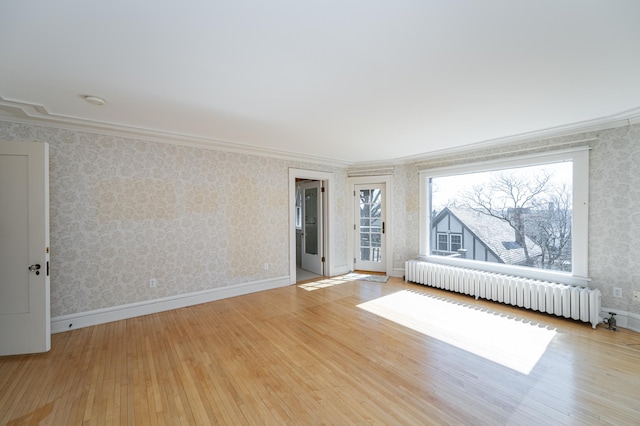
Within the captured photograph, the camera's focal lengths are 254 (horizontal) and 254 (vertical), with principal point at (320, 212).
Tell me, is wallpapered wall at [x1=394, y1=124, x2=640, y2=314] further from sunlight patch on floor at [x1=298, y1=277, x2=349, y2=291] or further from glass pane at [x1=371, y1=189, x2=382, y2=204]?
sunlight patch on floor at [x1=298, y1=277, x2=349, y2=291]

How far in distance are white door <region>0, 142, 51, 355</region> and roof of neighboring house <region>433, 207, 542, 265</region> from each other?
5.95 meters

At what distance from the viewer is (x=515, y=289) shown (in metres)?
3.71

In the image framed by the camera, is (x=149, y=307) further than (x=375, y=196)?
No

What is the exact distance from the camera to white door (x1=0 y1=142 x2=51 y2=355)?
258 cm

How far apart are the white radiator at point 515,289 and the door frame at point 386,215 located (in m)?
0.63

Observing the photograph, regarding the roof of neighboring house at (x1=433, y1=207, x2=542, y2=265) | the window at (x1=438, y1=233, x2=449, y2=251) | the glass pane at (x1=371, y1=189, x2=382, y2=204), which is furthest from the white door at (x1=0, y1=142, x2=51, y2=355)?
the roof of neighboring house at (x1=433, y1=207, x2=542, y2=265)

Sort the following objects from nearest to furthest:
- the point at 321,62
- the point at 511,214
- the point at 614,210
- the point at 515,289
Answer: the point at 321,62 → the point at 614,210 → the point at 515,289 → the point at 511,214

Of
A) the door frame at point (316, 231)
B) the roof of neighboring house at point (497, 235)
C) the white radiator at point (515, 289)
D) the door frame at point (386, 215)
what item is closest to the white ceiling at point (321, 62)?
the roof of neighboring house at point (497, 235)

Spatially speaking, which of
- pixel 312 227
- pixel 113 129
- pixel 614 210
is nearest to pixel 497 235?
pixel 614 210

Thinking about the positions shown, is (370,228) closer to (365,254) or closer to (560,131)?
(365,254)

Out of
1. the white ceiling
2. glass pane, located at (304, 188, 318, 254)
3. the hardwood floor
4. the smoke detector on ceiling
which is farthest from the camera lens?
glass pane, located at (304, 188, 318, 254)

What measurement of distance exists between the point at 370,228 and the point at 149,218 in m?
4.26

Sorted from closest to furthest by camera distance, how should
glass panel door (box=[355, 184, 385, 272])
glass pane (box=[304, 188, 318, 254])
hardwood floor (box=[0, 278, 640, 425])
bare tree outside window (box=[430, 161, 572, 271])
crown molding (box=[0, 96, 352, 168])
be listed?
hardwood floor (box=[0, 278, 640, 425])
crown molding (box=[0, 96, 352, 168])
bare tree outside window (box=[430, 161, 572, 271])
glass panel door (box=[355, 184, 385, 272])
glass pane (box=[304, 188, 318, 254])

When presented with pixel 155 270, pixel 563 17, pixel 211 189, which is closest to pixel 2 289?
pixel 155 270
